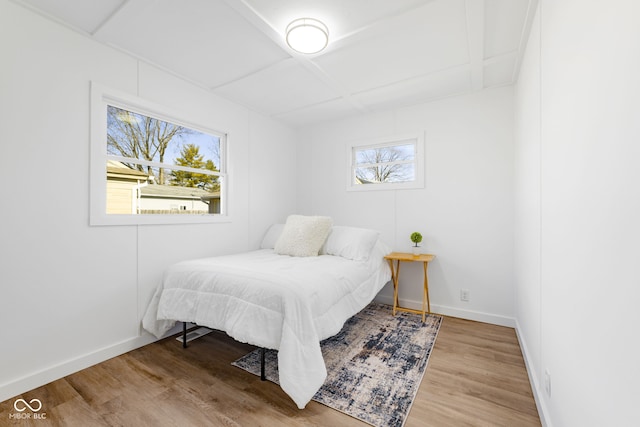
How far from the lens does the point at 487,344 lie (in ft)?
8.16

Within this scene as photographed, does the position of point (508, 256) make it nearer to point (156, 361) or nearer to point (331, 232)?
point (331, 232)

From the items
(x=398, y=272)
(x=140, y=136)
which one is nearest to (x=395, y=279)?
(x=398, y=272)

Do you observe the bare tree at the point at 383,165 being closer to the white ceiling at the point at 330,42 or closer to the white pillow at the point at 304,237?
the white ceiling at the point at 330,42

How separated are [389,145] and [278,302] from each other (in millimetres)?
2670

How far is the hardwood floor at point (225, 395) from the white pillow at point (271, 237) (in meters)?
1.40

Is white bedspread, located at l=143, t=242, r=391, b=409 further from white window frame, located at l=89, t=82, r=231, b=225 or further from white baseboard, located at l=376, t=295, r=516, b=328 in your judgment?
white baseboard, located at l=376, t=295, r=516, b=328

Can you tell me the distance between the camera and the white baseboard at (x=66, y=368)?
178 cm

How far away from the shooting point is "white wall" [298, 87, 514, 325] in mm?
2949

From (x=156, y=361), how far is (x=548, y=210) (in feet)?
9.49

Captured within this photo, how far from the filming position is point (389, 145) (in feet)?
12.1

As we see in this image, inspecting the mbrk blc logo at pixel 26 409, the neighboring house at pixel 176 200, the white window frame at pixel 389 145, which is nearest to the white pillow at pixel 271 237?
the neighboring house at pixel 176 200

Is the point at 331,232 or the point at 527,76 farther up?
the point at 527,76

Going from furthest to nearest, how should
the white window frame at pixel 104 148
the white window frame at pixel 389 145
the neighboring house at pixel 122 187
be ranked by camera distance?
the white window frame at pixel 389 145, the neighboring house at pixel 122 187, the white window frame at pixel 104 148

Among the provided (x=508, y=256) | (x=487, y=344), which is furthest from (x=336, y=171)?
(x=487, y=344)
